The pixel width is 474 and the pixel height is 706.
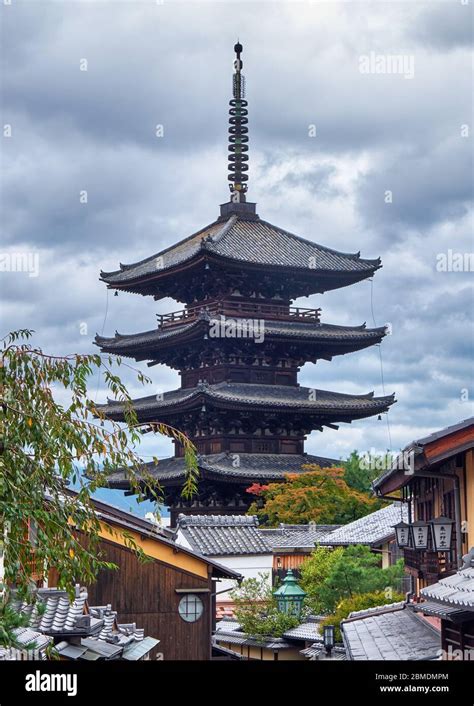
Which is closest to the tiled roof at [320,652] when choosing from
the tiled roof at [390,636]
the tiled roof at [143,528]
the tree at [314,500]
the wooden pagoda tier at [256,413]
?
the tiled roof at [390,636]

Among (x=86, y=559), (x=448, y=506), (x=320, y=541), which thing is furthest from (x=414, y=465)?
(x=320, y=541)

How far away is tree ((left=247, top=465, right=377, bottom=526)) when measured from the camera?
4744 centimetres

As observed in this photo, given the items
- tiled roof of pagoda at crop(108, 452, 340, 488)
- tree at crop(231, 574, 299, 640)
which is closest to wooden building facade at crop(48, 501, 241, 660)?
tree at crop(231, 574, 299, 640)

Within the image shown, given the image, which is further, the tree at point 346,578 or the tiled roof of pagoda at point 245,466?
the tiled roof of pagoda at point 245,466

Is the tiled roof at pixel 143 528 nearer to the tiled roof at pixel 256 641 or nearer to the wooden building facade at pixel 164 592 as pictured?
the wooden building facade at pixel 164 592

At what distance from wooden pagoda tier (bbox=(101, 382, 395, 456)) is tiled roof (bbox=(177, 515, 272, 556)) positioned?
1045 cm

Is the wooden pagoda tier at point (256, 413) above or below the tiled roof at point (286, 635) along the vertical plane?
above

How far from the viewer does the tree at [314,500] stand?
47438 mm

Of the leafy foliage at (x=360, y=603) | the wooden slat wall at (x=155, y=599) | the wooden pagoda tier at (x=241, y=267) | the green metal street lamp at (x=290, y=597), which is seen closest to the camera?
the wooden slat wall at (x=155, y=599)

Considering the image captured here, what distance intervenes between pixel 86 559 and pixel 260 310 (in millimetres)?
42122

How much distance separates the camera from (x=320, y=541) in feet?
135

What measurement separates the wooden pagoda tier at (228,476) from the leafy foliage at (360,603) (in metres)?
16.8
